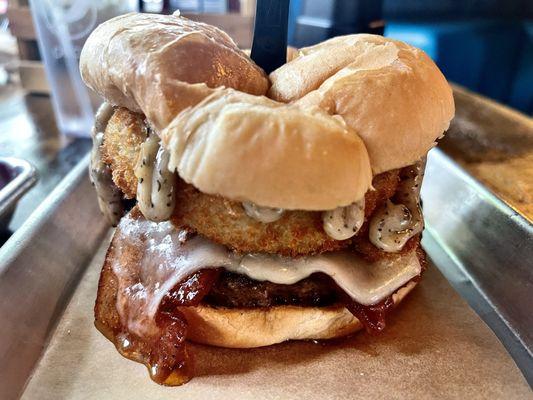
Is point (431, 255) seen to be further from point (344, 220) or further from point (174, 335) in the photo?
point (174, 335)

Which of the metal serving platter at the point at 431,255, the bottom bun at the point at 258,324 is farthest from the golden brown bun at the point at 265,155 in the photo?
the metal serving platter at the point at 431,255

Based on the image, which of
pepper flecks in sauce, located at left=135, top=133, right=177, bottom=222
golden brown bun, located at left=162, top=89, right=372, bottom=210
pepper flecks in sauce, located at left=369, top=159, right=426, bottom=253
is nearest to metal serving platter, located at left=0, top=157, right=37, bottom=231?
pepper flecks in sauce, located at left=135, top=133, right=177, bottom=222

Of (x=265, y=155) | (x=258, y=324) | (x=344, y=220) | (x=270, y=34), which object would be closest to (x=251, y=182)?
(x=265, y=155)

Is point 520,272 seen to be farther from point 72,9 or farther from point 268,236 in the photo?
point 72,9

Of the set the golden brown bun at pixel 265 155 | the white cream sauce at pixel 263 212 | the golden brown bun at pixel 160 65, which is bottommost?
the white cream sauce at pixel 263 212

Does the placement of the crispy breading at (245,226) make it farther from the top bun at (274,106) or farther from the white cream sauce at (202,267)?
the top bun at (274,106)
